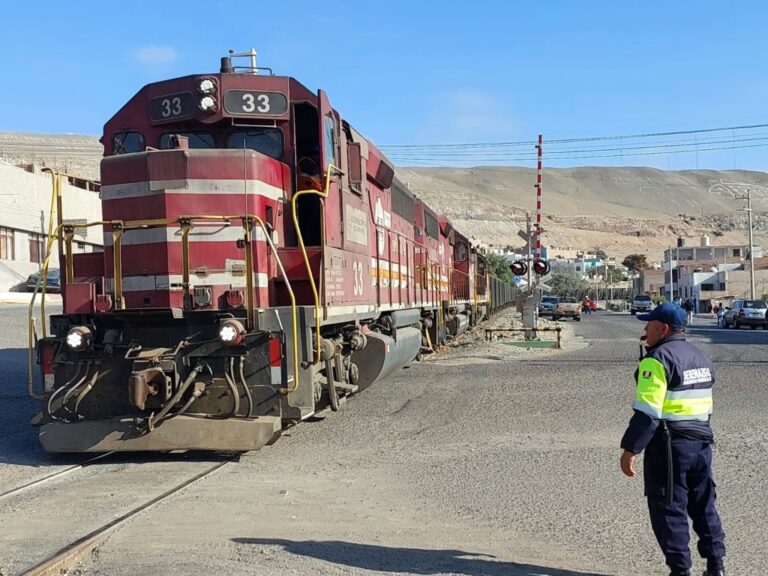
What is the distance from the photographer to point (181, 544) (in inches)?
211

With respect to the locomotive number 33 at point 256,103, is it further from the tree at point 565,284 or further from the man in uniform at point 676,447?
the tree at point 565,284

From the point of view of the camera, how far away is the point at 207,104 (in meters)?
8.77

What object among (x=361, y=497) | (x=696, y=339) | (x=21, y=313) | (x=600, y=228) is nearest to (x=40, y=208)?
(x=21, y=313)

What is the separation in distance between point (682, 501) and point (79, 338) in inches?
236

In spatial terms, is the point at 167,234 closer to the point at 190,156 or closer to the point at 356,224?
the point at 190,156

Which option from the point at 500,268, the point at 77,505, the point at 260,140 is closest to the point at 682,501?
the point at 77,505

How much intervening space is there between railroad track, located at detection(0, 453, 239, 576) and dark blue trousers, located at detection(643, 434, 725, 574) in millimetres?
3468

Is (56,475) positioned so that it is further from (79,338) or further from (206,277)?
(206,277)

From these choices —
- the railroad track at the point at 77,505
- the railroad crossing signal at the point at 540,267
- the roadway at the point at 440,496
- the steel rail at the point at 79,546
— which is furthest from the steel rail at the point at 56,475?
the railroad crossing signal at the point at 540,267

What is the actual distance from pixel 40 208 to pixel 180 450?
1902 inches

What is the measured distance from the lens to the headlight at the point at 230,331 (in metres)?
7.85

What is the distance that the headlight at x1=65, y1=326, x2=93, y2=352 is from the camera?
8.20 m

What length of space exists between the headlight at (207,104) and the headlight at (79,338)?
2.59 meters

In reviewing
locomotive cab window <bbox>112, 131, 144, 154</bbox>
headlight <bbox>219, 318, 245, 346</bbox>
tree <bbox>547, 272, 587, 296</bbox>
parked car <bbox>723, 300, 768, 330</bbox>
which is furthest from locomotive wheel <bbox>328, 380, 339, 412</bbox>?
tree <bbox>547, 272, 587, 296</bbox>
